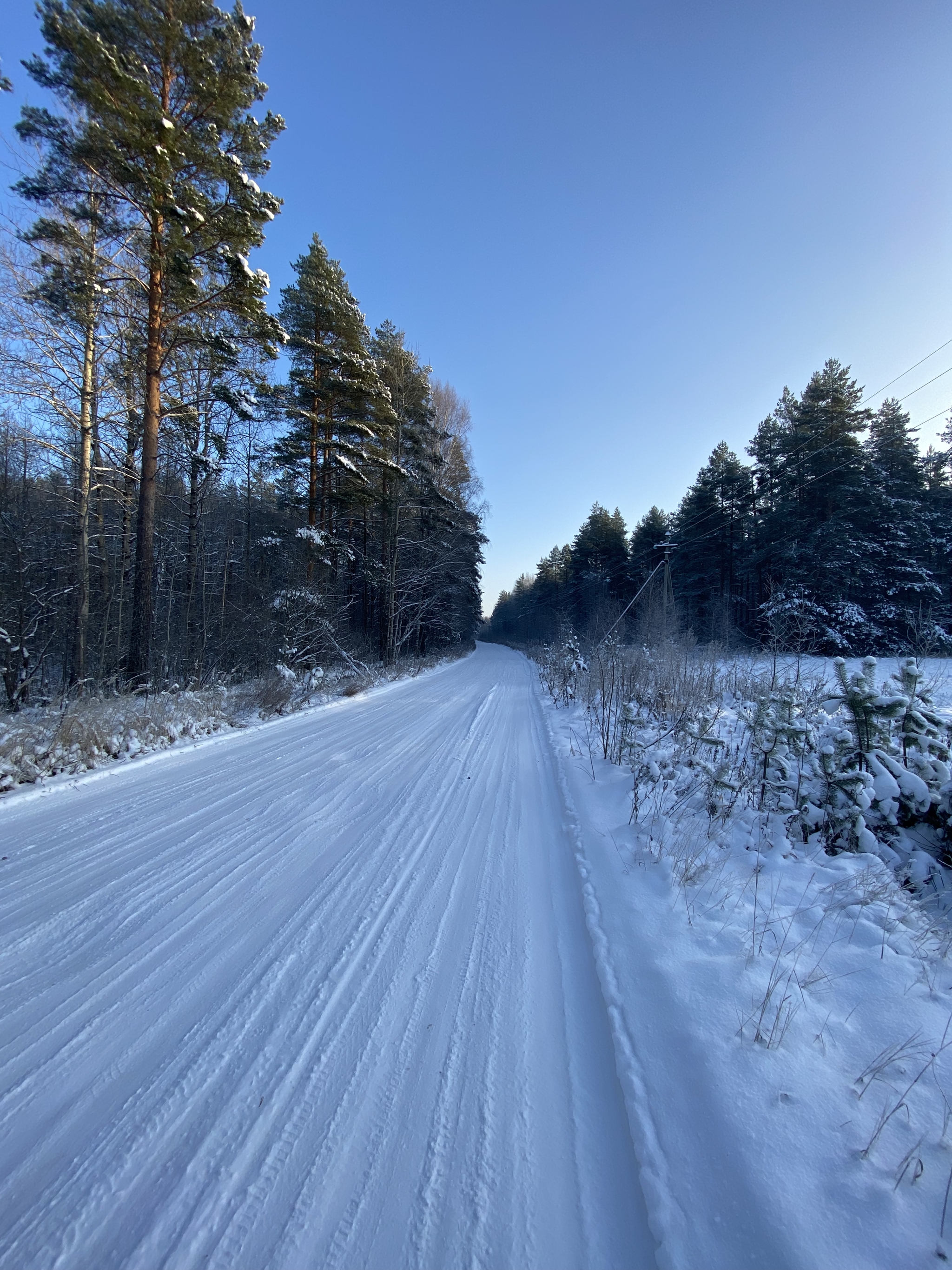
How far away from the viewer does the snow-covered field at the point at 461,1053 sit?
1178mm

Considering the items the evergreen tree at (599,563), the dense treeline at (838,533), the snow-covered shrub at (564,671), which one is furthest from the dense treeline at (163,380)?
the evergreen tree at (599,563)

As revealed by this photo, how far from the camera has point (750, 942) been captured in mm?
2303

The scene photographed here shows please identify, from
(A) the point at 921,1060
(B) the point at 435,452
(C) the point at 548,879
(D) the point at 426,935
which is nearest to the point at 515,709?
(C) the point at 548,879

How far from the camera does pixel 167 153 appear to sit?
6.63 meters

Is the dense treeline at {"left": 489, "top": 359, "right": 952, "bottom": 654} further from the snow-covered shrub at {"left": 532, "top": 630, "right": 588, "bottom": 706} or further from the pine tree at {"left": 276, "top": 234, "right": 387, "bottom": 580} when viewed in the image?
the pine tree at {"left": 276, "top": 234, "right": 387, "bottom": 580}

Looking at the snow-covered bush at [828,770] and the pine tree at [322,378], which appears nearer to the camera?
the snow-covered bush at [828,770]

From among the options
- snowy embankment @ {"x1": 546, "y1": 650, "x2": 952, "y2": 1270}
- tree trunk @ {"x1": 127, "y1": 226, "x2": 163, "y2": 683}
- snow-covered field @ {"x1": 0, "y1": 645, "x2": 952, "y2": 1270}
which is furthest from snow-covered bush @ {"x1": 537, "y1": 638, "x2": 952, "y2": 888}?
tree trunk @ {"x1": 127, "y1": 226, "x2": 163, "y2": 683}

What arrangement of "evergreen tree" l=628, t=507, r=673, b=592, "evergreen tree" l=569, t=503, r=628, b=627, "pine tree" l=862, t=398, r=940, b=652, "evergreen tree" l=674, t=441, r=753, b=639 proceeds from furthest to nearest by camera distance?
"evergreen tree" l=569, t=503, r=628, b=627 → "evergreen tree" l=628, t=507, r=673, b=592 → "evergreen tree" l=674, t=441, r=753, b=639 → "pine tree" l=862, t=398, r=940, b=652

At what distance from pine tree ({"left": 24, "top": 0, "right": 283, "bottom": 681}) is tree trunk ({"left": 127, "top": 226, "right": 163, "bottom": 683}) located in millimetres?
19

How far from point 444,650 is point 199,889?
893 inches

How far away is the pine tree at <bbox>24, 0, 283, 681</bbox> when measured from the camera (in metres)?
6.37

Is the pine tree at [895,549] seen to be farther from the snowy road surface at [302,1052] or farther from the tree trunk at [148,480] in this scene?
the tree trunk at [148,480]

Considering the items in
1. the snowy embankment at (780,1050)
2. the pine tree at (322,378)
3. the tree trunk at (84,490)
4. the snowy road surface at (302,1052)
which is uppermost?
the pine tree at (322,378)

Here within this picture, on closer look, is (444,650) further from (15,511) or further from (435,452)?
(15,511)
